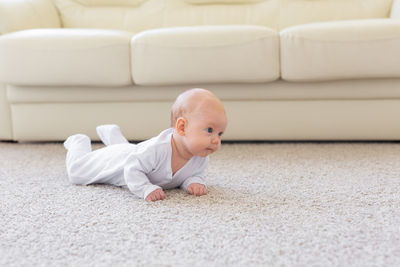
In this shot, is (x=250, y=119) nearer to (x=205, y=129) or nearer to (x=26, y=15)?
(x=205, y=129)

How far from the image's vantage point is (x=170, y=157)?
1.15 m

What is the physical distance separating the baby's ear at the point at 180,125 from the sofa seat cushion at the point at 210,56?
0.59 meters

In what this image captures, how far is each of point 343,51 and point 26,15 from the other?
1323 millimetres

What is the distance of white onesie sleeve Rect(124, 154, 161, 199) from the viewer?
3.62 feet

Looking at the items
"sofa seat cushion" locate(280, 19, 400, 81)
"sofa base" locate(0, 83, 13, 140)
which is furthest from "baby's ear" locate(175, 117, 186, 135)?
"sofa base" locate(0, 83, 13, 140)

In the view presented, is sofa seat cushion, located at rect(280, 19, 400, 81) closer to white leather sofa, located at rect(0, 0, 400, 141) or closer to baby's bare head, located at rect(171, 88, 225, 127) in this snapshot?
white leather sofa, located at rect(0, 0, 400, 141)

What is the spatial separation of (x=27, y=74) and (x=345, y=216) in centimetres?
128

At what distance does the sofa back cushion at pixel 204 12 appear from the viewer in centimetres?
223

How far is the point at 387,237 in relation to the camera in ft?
2.71

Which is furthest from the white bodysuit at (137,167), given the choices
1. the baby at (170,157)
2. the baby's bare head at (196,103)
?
the baby's bare head at (196,103)

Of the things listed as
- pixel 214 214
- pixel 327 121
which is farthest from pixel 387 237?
pixel 327 121

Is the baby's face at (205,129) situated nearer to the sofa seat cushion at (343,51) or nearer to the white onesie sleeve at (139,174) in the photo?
the white onesie sleeve at (139,174)

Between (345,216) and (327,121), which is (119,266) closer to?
(345,216)

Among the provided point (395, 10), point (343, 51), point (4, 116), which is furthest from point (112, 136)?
point (395, 10)
